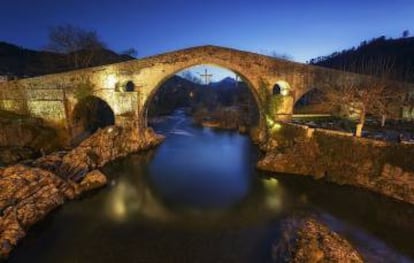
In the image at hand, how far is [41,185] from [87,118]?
15000mm

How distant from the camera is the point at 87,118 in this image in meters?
27.6

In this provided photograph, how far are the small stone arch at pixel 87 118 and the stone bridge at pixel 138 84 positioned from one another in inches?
11.1

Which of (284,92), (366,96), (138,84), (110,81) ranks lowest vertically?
(366,96)

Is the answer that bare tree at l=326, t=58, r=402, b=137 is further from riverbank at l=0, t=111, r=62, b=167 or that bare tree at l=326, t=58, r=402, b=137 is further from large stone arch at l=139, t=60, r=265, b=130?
riverbank at l=0, t=111, r=62, b=167

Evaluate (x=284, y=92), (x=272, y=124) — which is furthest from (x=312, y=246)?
(x=284, y=92)

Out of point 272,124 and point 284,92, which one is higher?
point 284,92

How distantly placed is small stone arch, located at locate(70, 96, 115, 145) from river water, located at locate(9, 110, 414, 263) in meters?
7.01

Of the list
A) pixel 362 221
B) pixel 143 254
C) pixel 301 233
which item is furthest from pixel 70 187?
pixel 362 221

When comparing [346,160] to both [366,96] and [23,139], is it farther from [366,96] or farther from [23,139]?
[23,139]

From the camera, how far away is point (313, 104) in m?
29.9

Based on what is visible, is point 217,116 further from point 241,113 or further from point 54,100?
point 54,100

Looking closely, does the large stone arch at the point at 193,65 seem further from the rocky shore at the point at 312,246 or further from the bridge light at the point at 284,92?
the rocky shore at the point at 312,246

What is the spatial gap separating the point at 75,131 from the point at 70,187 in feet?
37.0

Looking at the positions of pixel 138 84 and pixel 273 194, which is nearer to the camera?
pixel 273 194
